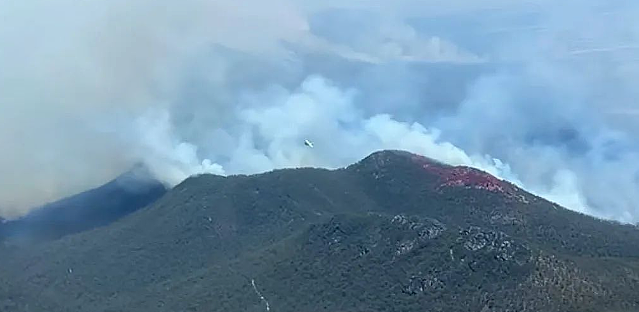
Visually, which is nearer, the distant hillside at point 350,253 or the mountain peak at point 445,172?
the distant hillside at point 350,253

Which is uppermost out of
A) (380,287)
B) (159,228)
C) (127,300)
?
(159,228)

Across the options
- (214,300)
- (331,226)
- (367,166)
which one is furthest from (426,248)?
(367,166)

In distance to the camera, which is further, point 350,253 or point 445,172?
point 445,172

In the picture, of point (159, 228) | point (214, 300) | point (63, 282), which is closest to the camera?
point (214, 300)

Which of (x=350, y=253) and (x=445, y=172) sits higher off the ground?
(x=445, y=172)

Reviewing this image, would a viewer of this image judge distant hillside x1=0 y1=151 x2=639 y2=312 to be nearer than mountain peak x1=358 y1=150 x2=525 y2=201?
Yes

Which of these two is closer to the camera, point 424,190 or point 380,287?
point 380,287

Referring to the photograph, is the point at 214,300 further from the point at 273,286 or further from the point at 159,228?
the point at 159,228

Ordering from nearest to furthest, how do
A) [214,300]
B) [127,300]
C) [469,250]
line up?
[469,250] → [214,300] → [127,300]
